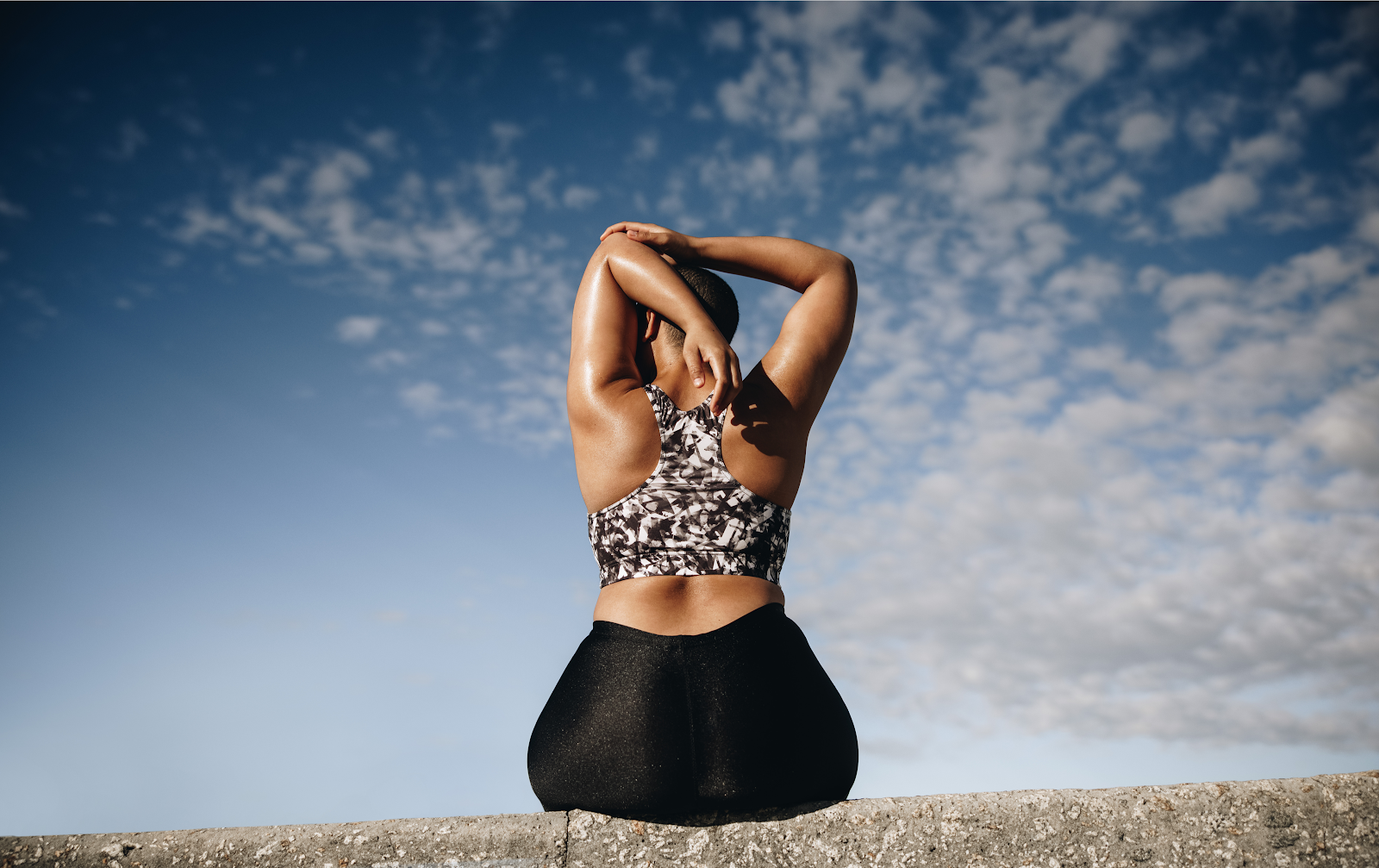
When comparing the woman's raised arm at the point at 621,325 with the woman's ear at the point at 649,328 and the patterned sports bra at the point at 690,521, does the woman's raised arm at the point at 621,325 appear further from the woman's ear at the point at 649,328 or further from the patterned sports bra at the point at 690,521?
the patterned sports bra at the point at 690,521

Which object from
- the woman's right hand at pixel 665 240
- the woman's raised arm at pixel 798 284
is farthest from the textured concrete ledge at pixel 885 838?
the woman's right hand at pixel 665 240

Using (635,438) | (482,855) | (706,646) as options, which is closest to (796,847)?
(706,646)

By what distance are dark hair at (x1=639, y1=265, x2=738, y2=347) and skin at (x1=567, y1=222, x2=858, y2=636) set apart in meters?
0.03

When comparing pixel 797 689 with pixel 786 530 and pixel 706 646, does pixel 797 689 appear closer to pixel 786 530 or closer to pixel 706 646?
pixel 706 646

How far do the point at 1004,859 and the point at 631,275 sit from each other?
164 cm

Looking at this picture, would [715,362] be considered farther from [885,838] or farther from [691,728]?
[885,838]

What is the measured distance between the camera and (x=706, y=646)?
1860 millimetres

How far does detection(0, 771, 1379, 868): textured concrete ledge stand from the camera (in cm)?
159

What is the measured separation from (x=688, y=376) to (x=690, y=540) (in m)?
0.50

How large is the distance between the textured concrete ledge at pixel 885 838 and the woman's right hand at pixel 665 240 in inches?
61.2

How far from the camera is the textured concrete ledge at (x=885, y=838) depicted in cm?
159

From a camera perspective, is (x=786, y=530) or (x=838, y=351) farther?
(x=838, y=351)

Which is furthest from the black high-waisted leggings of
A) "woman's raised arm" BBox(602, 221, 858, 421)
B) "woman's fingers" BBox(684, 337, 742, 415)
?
"woman's raised arm" BBox(602, 221, 858, 421)

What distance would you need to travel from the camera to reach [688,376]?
2246 millimetres
